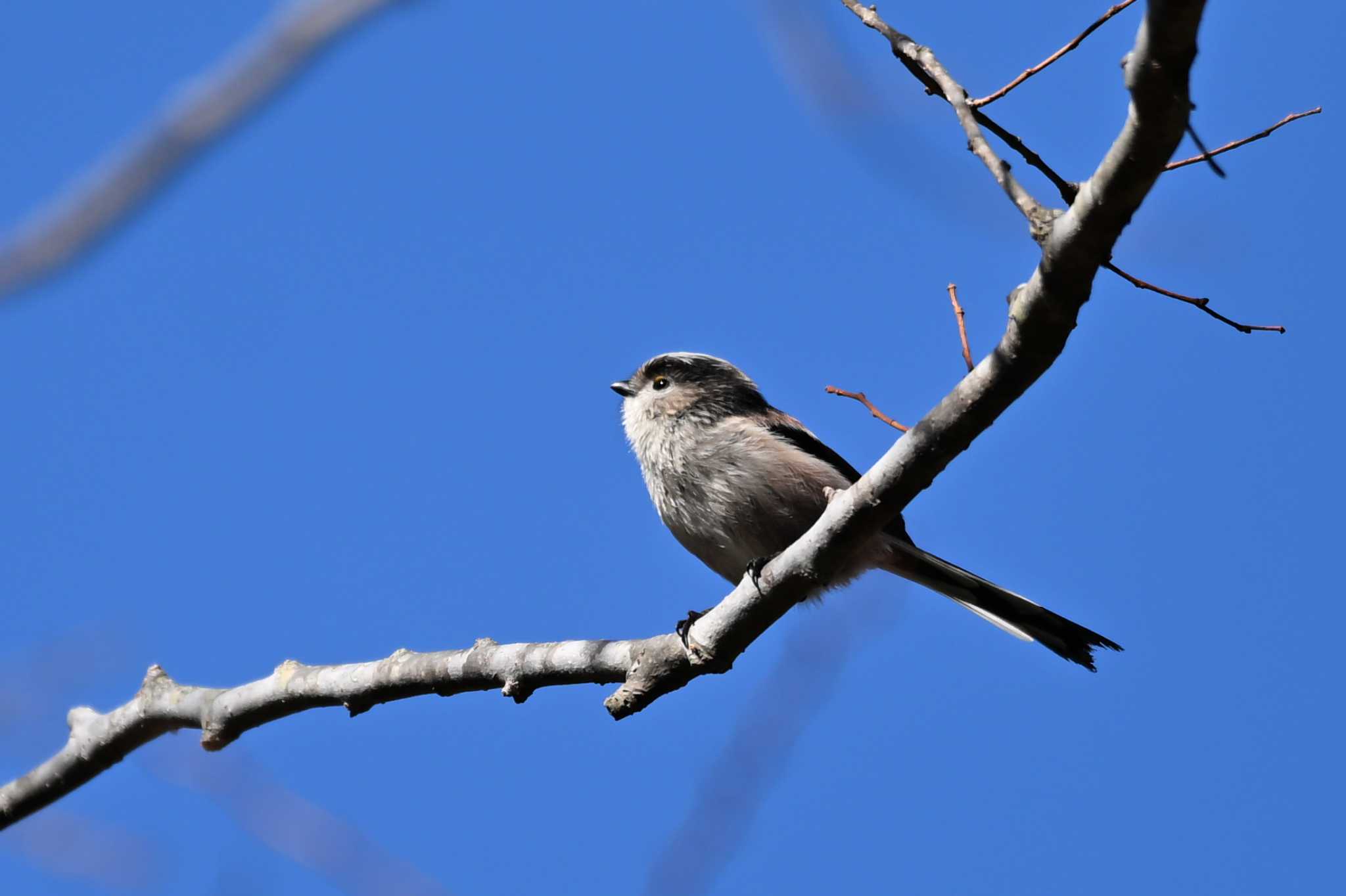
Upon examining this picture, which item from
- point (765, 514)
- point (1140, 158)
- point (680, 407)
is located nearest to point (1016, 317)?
point (1140, 158)

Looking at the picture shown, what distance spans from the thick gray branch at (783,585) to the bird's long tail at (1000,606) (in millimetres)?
1439

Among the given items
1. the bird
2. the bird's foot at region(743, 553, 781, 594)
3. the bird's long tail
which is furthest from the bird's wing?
the bird's foot at region(743, 553, 781, 594)

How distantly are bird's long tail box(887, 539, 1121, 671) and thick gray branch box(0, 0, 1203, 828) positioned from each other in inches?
56.7

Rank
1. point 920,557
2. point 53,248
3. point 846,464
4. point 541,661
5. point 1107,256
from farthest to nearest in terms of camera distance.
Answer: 1. point 846,464
2. point 920,557
3. point 541,661
4. point 1107,256
5. point 53,248

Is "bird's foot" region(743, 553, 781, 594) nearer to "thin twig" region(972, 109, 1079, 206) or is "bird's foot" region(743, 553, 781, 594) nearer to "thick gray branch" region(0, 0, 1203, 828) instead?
"thick gray branch" region(0, 0, 1203, 828)

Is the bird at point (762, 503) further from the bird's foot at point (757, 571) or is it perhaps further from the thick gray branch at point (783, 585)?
the thick gray branch at point (783, 585)

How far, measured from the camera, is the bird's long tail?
498 centimetres

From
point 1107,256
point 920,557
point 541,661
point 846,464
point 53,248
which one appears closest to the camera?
point 53,248

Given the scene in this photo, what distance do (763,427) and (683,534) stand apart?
0.67m

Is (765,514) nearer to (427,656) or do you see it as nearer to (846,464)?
(846,464)

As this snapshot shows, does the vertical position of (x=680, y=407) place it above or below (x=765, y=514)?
above

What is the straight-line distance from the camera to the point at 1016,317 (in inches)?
118

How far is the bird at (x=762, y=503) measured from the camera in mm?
5172

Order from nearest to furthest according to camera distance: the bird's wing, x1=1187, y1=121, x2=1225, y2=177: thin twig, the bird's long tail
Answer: x1=1187, y1=121, x2=1225, y2=177: thin twig → the bird's long tail → the bird's wing
